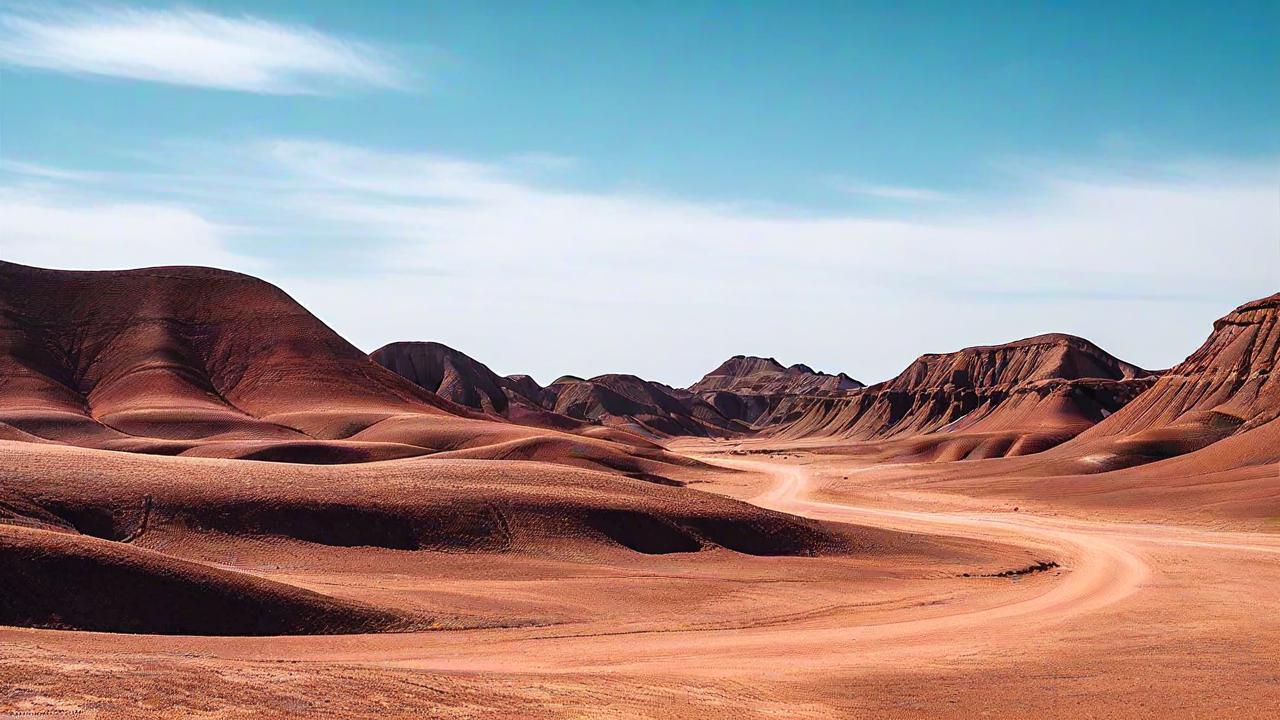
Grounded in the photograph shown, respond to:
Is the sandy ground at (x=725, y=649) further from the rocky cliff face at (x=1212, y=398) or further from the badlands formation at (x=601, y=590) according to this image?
the rocky cliff face at (x=1212, y=398)

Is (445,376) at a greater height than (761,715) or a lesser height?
greater

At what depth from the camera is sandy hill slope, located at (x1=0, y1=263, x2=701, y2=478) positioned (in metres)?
87.2

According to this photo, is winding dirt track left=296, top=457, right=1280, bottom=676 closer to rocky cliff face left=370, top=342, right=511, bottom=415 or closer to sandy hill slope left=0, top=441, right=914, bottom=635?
sandy hill slope left=0, top=441, right=914, bottom=635

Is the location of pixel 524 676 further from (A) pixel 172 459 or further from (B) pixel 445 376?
(B) pixel 445 376

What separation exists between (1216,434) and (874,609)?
6695 cm

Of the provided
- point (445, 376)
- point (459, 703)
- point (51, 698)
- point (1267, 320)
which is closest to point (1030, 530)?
point (459, 703)

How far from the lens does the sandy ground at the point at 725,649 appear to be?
49.4 feet

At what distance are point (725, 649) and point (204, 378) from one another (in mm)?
101372

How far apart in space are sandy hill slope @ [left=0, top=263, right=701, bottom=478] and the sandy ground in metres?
44.5

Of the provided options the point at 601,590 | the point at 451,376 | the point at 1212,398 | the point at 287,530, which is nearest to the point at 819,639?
the point at 601,590

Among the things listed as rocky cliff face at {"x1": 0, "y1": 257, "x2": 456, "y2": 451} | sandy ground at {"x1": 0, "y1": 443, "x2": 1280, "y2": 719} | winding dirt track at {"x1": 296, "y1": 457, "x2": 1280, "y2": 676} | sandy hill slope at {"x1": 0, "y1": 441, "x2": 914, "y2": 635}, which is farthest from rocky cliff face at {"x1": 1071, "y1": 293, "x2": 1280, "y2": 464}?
rocky cliff face at {"x1": 0, "y1": 257, "x2": 456, "y2": 451}

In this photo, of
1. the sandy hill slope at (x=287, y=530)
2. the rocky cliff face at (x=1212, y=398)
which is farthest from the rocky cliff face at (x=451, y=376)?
the sandy hill slope at (x=287, y=530)

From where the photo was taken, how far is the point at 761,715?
16547 millimetres

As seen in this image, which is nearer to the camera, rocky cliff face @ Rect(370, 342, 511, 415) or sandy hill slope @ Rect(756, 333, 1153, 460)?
sandy hill slope @ Rect(756, 333, 1153, 460)
